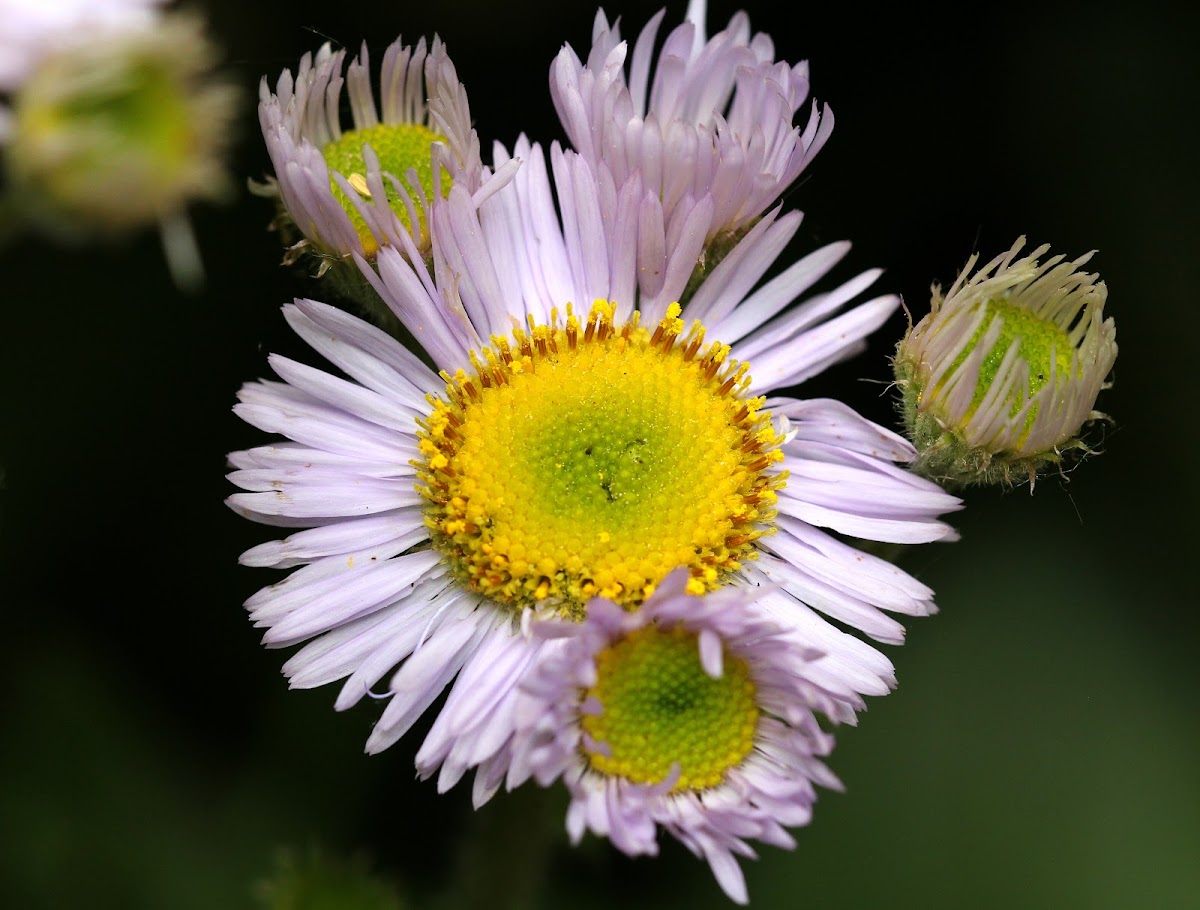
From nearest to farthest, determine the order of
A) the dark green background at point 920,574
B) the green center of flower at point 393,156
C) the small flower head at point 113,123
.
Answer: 1. the small flower head at point 113,123
2. the green center of flower at point 393,156
3. the dark green background at point 920,574

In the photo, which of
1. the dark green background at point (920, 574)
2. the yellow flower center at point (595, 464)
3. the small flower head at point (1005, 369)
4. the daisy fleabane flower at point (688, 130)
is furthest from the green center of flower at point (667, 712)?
the dark green background at point (920, 574)

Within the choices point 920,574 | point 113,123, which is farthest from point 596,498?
point 920,574

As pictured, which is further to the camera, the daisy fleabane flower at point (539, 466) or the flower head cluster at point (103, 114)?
the daisy fleabane flower at point (539, 466)

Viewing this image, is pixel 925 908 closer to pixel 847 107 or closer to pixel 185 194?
pixel 847 107

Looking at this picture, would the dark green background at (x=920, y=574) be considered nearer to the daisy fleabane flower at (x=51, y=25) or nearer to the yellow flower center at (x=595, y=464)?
the yellow flower center at (x=595, y=464)

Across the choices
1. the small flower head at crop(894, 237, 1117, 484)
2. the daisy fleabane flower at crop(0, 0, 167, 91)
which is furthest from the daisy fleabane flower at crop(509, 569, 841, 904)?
the daisy fleabane flower at crop(0, 0, 167, 91)

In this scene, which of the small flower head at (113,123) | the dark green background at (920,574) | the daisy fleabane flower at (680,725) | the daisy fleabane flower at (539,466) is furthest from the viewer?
the dark green background at (920,574)

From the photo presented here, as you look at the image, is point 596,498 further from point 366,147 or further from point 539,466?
point 366,147
